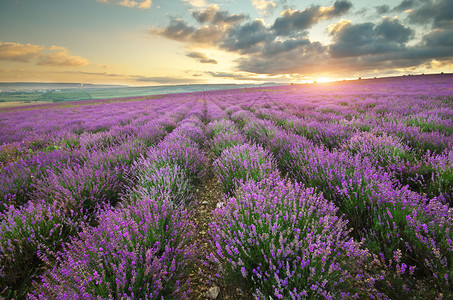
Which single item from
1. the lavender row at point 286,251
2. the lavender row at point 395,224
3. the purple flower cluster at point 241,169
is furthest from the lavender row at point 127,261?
the lavender row at point 395,224

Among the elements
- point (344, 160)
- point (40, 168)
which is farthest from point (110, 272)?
point (40, 168)

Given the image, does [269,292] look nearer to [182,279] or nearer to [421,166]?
[182,279]

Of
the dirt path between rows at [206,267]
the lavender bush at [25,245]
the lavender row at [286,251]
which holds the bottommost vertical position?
the dirt path between rows at [206,267]

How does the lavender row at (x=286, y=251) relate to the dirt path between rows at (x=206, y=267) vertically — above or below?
above

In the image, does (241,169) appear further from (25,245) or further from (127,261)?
(25,245)

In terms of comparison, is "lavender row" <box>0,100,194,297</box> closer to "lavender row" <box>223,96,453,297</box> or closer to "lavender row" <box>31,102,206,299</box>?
"lavender row" <box>31,102,206,299</box>

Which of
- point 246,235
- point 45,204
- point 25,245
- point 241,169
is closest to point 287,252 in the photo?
point 246,235

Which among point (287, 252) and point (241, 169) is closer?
point (287, 252)

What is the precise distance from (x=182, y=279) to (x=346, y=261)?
1477 mm

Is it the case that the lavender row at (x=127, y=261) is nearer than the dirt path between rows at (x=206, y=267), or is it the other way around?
the lavender row at (x=127, y=261)

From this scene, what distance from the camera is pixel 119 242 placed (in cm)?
151

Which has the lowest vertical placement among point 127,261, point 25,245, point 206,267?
point 206,267

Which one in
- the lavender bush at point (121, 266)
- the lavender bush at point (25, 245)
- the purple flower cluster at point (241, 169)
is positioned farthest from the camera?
the purple flower cluster at point (241, 169)

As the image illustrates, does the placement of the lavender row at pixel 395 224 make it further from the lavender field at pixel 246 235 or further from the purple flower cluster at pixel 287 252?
the purple flower cluster at pixel 287 252
